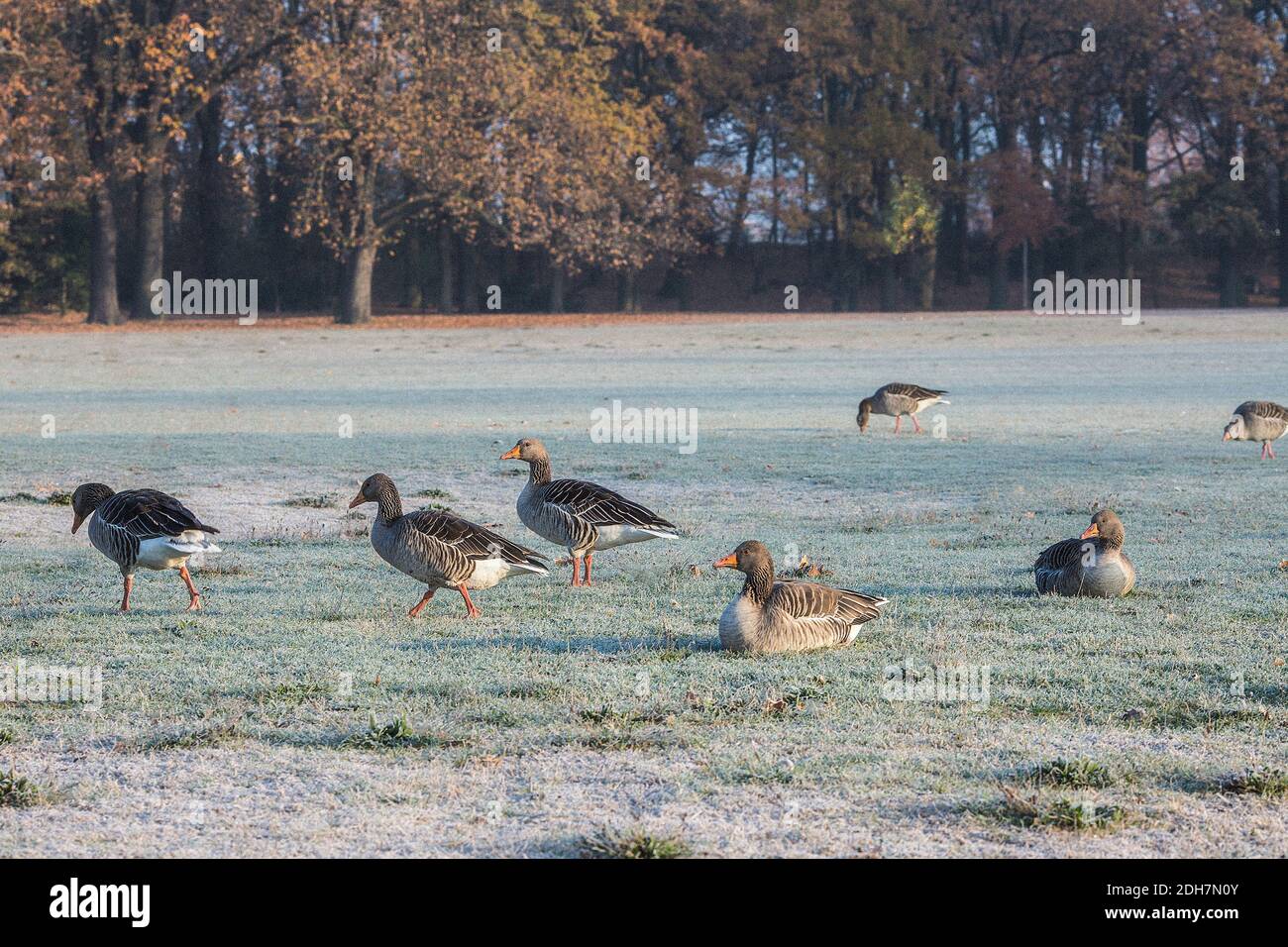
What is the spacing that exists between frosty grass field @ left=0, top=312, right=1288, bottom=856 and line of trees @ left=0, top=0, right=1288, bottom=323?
104 feet

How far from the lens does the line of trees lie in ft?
169

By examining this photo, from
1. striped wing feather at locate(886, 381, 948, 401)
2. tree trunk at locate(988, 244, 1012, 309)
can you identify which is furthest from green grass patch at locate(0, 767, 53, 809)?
tree trunk at locate(988, 244, 1012, 309)

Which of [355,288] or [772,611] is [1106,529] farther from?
[355,288]

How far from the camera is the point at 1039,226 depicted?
74000mm

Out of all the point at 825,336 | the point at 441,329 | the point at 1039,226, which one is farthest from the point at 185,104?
→ the point at 1039,226

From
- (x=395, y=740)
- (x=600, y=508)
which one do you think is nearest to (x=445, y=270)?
(x=600, y=508)

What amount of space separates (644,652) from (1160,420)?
1720 centimetres

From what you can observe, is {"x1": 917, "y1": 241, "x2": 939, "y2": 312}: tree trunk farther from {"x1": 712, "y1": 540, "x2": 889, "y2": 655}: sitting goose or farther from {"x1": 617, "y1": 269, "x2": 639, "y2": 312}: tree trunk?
{"x1": 712, "y1": 540, "x2": 889, "y2": 655}: sitting goose

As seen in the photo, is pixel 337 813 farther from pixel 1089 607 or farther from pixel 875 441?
pixel 875 441

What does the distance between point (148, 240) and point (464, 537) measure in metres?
48.2

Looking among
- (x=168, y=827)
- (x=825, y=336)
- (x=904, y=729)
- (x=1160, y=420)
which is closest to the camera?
(x=168, y=827)

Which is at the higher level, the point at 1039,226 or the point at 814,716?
the point at 1039,226

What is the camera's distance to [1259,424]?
19688mm

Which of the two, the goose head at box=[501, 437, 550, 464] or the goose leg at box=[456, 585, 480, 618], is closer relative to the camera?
the goose leg at box=[456, 585, 480, 618]
